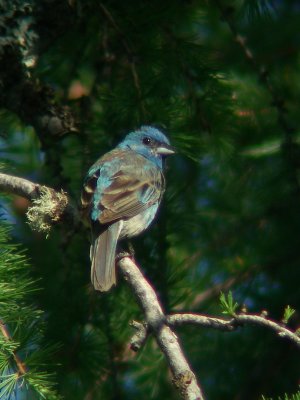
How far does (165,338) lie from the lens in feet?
8.96

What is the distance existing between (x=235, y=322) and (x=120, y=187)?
209cm

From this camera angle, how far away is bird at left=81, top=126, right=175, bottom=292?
392cm

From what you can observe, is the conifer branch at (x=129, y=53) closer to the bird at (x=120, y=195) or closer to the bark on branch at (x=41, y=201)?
the bird at (x=120, y=195)

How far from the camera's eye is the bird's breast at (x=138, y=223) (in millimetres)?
4293

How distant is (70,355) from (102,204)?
80cm

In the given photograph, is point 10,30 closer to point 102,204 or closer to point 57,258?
point 102,204

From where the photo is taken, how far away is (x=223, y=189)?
4727 millimetres

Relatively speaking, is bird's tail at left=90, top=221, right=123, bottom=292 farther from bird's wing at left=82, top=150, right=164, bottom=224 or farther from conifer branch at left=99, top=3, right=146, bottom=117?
conifer branch at left=99, top=3, right=146, bottom=117

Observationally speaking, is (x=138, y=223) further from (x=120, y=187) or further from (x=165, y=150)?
(x=165, y=150)

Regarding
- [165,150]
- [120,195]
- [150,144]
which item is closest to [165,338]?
[120,195]

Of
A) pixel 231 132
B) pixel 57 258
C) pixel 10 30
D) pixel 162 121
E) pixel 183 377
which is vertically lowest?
pixel 57 258

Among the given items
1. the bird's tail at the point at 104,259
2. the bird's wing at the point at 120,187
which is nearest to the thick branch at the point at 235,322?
the bird's tail at the point at 104,259

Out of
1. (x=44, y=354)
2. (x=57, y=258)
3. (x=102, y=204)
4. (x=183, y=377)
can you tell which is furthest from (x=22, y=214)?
(x=183, y=377)

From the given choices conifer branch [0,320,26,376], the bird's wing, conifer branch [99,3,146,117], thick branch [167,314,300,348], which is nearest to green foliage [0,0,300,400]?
conifer branch [99,3,146,117]
